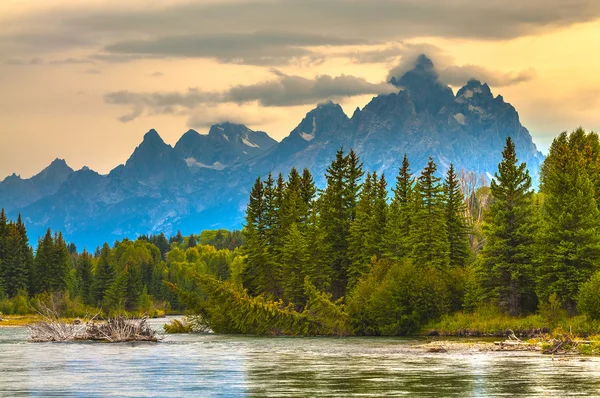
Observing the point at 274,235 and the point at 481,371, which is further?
the point at 274,235

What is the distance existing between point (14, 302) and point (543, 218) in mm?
117207

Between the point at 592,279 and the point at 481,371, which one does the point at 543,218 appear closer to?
the point at 592,279

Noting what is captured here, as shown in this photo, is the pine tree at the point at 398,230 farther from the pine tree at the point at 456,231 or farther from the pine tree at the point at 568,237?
the pine tree at the point at 568,237

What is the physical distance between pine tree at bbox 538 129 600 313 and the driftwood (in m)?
40.3

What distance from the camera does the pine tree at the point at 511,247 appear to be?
322 ft

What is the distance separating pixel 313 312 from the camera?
99.4 m

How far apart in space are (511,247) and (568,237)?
7443mm

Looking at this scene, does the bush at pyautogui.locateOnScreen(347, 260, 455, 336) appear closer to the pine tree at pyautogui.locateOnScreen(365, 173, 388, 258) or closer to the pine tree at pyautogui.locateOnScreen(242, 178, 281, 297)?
the pine tree at pyautogui.locateOnScreen(365, 173, 388, 258)

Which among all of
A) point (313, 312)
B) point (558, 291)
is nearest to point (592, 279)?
point (558, 291)

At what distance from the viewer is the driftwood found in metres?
84.4

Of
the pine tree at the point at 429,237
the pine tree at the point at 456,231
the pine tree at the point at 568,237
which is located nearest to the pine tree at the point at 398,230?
the pine tree at the point at 429,237

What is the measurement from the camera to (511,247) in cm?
9944

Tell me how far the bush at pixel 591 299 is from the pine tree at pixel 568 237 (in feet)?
11.6

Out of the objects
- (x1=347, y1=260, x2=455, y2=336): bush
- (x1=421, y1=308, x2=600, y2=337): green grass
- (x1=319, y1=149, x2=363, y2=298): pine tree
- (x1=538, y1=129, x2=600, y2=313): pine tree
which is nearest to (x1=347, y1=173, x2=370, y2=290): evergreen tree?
(x1=319, y1=149, x2=363, y2=298): pine tree
